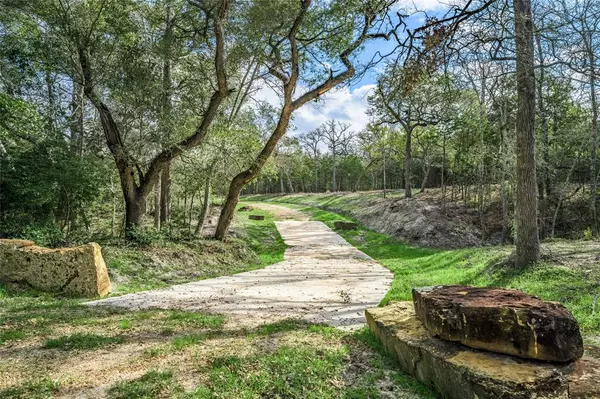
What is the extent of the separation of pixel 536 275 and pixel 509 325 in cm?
487

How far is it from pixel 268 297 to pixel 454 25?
5.95 m

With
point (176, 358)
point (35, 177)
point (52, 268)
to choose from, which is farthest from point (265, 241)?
point (176, 358)

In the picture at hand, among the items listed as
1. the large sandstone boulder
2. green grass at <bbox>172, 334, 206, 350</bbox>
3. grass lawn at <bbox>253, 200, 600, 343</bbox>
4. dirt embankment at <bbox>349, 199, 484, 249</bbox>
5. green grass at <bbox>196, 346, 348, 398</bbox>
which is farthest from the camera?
dirt embankment at <bbox>349, 199, 484, 249</bbox>

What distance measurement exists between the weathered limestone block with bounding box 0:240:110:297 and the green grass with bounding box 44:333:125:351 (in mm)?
2963

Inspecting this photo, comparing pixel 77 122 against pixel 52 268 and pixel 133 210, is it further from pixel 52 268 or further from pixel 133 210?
pixel 52 268

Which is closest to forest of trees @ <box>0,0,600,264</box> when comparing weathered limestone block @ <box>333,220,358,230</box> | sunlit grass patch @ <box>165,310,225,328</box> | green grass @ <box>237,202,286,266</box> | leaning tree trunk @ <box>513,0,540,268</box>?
leaning tree trunk @ <box>513,0,540,268</box>

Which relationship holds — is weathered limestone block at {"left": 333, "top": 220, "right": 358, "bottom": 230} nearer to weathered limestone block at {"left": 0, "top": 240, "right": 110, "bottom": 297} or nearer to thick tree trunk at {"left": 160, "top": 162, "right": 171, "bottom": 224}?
thick tree trunk at {"left": 160, "top": 162, "right": 171, "bottom": 224}

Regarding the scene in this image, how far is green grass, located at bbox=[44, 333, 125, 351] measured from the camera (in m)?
4.18

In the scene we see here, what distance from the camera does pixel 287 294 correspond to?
26.0ft

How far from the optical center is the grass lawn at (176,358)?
3.24 metres

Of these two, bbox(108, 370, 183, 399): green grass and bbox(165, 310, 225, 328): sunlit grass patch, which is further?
bbox(165, 310, 225, 328): sunlit grass patch

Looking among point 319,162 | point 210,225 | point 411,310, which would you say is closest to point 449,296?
point 411,310

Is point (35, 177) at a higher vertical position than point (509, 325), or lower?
higher

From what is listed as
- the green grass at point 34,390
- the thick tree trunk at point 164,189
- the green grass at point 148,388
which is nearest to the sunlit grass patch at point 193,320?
the green grass at point 148,388
